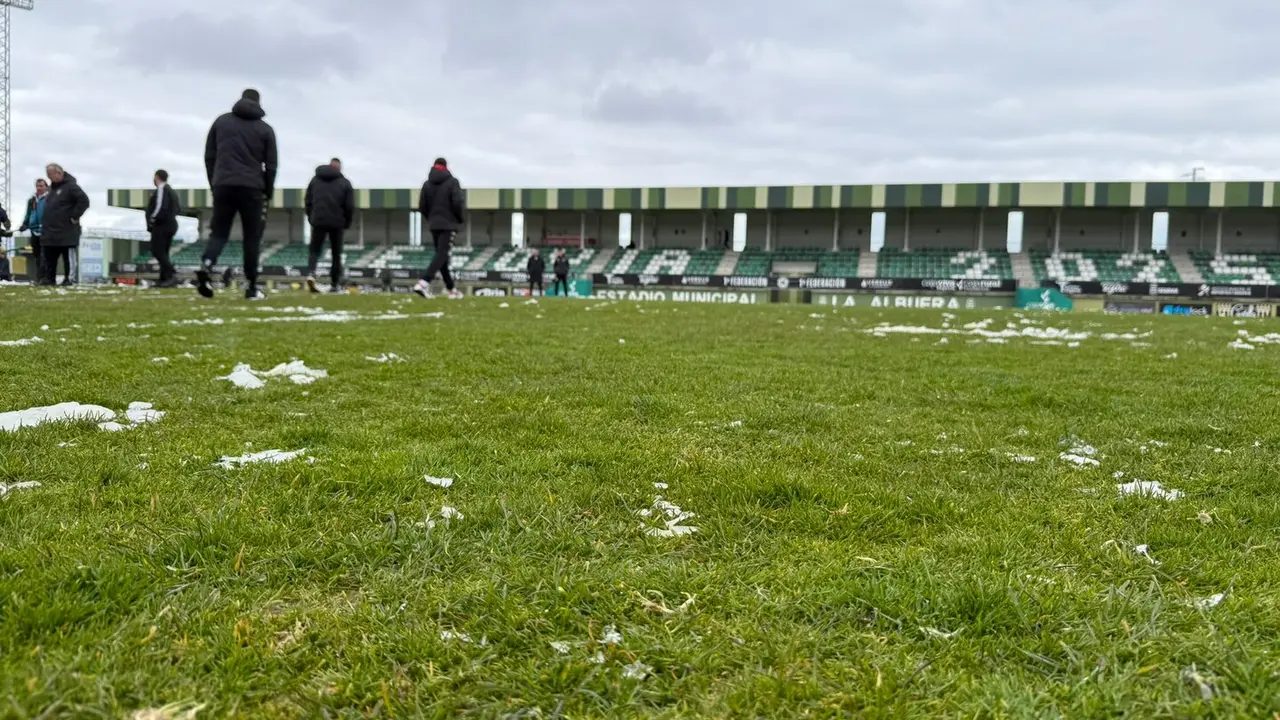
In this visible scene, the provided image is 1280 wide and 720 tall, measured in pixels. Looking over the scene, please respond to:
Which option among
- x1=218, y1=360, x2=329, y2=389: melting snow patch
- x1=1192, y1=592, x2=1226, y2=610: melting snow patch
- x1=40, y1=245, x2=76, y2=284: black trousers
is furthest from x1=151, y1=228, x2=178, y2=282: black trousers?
x1=1192, y1=592, x2=1226, y2=610: melting snow patch

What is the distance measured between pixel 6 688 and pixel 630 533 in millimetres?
1429

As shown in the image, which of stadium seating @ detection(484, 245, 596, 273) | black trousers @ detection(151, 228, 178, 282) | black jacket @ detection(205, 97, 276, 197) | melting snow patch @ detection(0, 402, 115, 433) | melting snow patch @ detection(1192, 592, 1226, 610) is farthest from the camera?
stadium seating @ detection(484, 245, 596, 273)

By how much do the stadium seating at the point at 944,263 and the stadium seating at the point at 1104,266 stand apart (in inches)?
74.0

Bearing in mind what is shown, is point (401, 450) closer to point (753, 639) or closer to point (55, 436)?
point (55, 436)

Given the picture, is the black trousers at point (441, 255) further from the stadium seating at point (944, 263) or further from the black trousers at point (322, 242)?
the stadium seating at point (944, 263)

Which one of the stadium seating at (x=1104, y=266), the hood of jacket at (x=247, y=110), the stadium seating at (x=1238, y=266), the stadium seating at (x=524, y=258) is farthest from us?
the stadium seating at (x=524, y=258)

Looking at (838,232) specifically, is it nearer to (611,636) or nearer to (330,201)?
(330,201)

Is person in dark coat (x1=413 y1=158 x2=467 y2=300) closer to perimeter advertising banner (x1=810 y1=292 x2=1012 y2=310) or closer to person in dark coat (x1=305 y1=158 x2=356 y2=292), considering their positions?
person in dark coat (x1=305 y1=158 x2=356 y2=292)

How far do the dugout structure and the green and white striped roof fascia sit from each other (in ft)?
0.27

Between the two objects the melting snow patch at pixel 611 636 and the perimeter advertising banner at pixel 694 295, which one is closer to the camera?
the melting snow patch at pixel 611 636

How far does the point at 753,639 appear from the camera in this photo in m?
1.73

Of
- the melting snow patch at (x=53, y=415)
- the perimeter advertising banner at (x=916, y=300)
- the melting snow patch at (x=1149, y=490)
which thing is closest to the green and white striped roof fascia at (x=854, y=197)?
the perimeter advertising banner at (x=916, y=300)

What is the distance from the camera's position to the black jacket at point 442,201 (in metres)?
14.7

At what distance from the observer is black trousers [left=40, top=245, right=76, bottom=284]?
15883mm
